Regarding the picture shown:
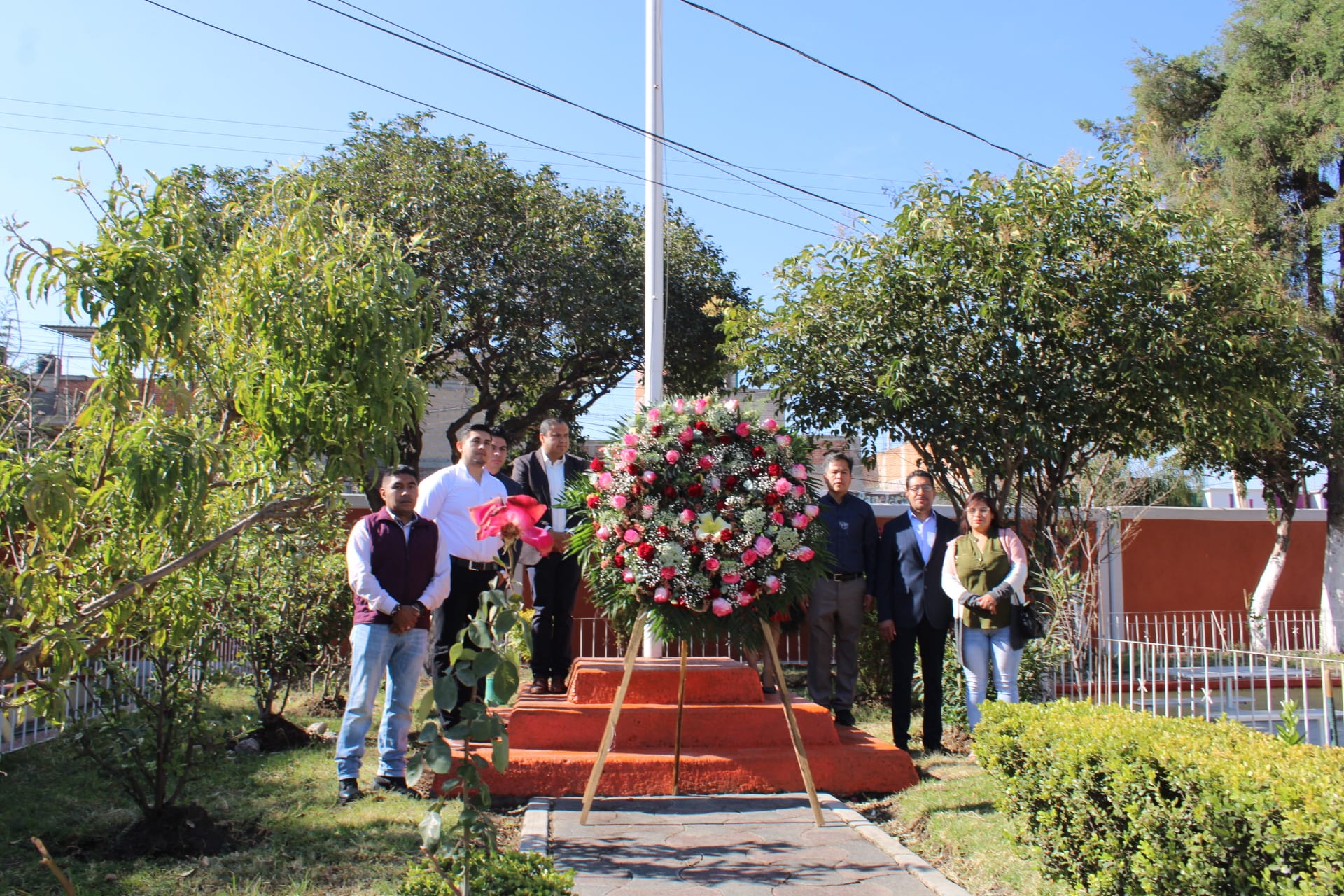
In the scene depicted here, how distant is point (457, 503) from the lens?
21.2 feet

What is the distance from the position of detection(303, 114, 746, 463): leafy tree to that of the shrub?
11.1 m

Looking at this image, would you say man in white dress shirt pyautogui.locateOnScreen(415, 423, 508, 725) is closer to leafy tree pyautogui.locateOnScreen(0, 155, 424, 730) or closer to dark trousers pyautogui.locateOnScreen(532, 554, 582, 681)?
dark trousers pyautogui.locateOnScreen(532, 554, 582, 681)

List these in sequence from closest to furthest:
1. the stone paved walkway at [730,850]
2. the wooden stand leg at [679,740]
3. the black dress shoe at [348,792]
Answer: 1. the stone paved walkway at [730,850]
2. the black dress shoe at [348,792]
3. the wooden stand leg at [679,740]

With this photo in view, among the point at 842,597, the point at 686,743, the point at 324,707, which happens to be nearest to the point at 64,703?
the point at 686,743

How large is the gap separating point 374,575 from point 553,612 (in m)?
1.42

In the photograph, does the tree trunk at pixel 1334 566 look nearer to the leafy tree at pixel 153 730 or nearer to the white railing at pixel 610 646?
the white railing at pixel 610 646

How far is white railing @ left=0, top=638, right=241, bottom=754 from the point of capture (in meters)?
4.00

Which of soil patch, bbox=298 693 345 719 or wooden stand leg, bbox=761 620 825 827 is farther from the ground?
wooden stand leg, bbox=761 620 825 827

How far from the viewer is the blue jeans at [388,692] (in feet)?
18.7

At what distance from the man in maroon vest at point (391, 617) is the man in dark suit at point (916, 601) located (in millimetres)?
3189

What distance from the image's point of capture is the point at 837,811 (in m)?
5.75

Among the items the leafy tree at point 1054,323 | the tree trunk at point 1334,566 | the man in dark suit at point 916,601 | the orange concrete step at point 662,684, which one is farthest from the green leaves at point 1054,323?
the tree trunk at point 1334,566

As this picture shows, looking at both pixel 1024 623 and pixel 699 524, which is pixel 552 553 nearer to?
pixel 699 524

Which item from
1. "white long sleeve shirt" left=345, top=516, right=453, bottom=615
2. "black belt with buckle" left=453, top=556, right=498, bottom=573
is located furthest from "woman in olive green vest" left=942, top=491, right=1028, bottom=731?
"white long sleeve shirt" left=345, top=516, right=453, bottom=615
